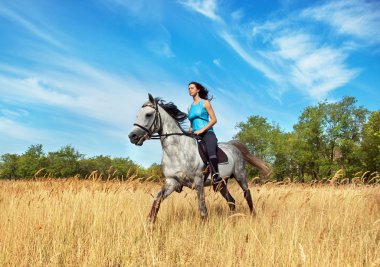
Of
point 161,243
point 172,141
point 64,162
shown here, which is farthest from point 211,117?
point 64,162

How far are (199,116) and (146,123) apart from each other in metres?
1.34

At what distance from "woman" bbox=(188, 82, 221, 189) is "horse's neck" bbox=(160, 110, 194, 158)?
1.10 feet

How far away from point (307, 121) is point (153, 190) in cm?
4830

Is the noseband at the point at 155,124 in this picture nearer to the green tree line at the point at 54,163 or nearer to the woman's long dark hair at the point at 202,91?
the woman's long dark hair at the point at 202,91

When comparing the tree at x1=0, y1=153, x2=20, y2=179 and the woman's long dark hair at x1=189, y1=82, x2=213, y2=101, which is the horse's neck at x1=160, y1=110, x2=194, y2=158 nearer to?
the woman's long dark hair at x1=189, y1=82, x2=213, y2=101

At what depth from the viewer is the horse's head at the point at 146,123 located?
6.59m

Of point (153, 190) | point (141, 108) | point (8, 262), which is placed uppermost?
point (141, 108)

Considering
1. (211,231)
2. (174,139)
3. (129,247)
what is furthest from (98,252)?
(174,139)

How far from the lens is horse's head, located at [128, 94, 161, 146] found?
6594 mm

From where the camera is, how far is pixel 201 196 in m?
6.87

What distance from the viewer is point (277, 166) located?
59.8m

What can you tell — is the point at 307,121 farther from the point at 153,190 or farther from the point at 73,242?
the point at 73,242

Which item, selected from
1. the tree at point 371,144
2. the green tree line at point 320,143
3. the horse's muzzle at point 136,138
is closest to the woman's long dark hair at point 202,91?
the horse's muzzle at point 136,138

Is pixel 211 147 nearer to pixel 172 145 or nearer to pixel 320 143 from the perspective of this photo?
pixel 172 145
